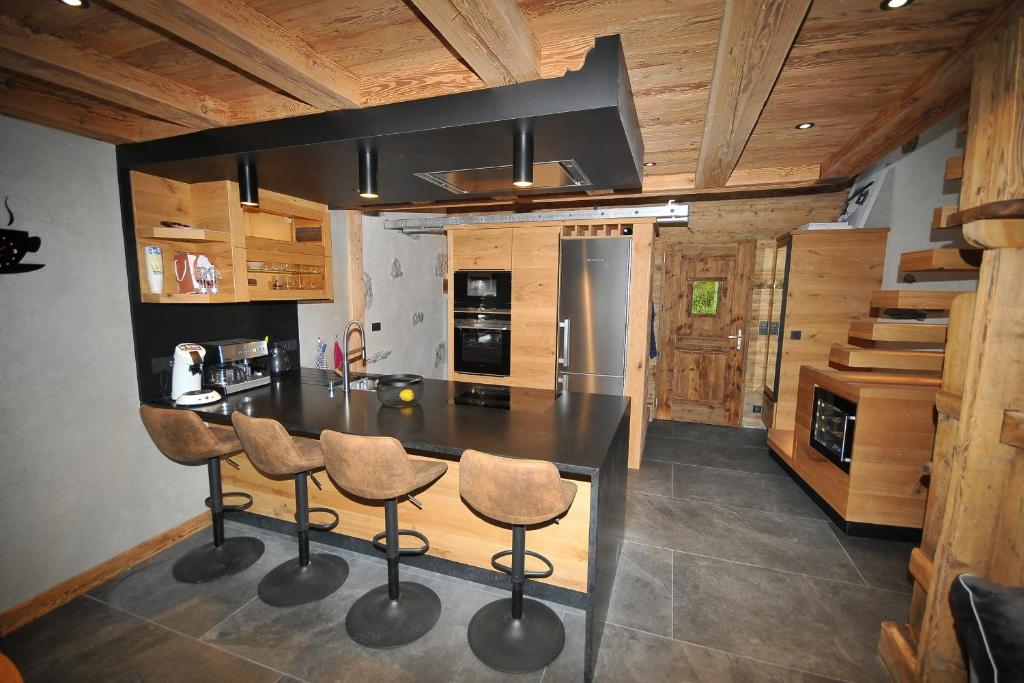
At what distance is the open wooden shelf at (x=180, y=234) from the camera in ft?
7.79

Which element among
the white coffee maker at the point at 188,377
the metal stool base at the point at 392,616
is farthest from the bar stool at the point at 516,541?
the white coffee maker at the point at 188,377

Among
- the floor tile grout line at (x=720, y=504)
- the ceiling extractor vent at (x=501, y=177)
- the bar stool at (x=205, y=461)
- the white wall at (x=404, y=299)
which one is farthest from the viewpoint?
the white wall at (x=404, y=299)

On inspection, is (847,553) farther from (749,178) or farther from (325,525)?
(325,525)

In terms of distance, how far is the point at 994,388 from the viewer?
142 centimetres

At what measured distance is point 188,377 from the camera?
2.55m

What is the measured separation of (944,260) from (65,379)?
422 cm

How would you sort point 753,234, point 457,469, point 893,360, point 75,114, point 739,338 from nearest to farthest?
1. point 75,114
2. point 457,469
3. point 893,360
4. point 753,234
5. point 739,338

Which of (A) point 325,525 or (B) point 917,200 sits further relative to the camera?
(B) point 917,200

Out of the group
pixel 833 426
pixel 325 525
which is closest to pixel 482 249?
pixel 325 525

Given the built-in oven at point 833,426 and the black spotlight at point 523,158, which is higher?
the black spotlight at point 523,158

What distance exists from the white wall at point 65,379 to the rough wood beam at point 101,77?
23.3 inches

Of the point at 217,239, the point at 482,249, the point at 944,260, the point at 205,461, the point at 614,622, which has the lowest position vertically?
the point at 614,622

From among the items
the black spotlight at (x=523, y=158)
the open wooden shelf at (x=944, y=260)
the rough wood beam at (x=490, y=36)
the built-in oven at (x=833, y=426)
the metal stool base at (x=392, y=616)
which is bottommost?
the metal stool base at (x=392, y=616)

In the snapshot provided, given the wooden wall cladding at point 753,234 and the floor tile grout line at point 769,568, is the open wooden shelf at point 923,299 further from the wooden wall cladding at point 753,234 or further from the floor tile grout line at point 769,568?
the wooden wall cladding at point 753,234
